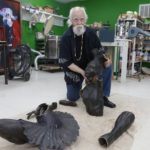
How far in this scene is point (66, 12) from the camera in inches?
296

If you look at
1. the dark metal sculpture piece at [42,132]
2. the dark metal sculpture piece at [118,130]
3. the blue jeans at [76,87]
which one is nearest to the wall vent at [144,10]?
the blue jeans at [76,87]

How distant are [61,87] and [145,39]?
3.61 m

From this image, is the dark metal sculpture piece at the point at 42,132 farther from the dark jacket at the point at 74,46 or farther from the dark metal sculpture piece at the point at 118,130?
the dark jacket at the point at 74,46

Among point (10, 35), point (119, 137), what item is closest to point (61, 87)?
point (119, 137)

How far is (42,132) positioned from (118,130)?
2.10 feet

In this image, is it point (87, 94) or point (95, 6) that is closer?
point (87, 94)

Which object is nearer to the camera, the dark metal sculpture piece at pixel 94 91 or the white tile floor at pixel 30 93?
the dark metal sculpture piece at pixel 94 91

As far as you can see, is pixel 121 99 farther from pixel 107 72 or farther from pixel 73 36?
pixel 73 36

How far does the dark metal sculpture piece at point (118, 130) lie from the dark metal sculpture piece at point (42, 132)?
229 millimetres

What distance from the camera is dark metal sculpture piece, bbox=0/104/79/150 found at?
1433 millimetres

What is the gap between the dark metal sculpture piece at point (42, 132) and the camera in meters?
1.43

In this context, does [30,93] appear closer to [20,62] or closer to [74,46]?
[74,46]

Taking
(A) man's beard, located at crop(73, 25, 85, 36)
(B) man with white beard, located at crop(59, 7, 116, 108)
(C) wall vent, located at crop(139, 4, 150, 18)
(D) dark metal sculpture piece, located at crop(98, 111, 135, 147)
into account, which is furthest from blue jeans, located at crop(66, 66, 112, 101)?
(C) wall vent, located at crop(139, 4, 150, 18)

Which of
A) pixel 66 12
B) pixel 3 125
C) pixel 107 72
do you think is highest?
pixel 66 12
